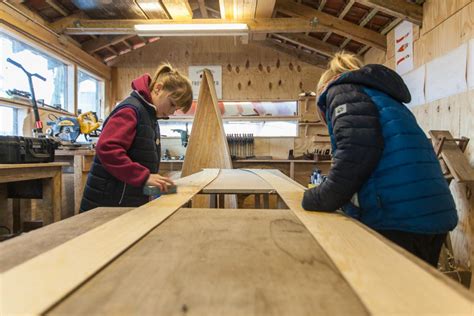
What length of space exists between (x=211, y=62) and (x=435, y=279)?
5.48 metres

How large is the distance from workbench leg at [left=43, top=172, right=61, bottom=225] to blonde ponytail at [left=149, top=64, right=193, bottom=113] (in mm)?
1387

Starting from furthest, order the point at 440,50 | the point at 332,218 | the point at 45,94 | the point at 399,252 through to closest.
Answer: the point at 45,94 < the point at 440,50 < the point at 332,218 < the point at 399,252

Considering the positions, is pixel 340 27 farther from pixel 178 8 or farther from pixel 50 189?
pixel 50 189

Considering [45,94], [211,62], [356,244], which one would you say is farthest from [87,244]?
[211,62]

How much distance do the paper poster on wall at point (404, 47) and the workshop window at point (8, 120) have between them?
4249 millimetres

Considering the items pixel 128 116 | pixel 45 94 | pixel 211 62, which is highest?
pixel 211 62

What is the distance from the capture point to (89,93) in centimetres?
527

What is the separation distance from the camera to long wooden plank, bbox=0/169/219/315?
38 cm

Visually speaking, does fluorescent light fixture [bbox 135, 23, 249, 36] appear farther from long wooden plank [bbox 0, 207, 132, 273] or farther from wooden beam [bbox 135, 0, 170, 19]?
long wooden plank [bbox 0, 207, 132, 273]

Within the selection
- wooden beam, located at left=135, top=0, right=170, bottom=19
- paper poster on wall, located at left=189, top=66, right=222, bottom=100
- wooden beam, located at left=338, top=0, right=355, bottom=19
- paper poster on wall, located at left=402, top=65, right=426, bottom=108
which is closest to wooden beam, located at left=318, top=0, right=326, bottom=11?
wooden beam, located at left=338, top=0, right=355, bottom=19

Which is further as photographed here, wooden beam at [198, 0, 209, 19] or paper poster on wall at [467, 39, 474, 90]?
wooden beam at [198, 0, 209, 19]

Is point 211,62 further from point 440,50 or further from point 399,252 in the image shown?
point 399,252

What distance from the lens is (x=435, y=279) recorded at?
1.44 feet

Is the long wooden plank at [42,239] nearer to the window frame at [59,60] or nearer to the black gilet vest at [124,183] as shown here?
the black gilet vest at [124,183]
